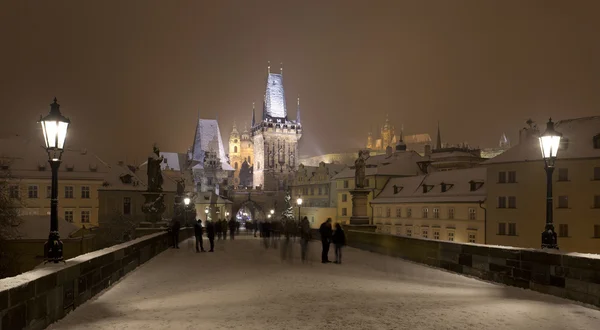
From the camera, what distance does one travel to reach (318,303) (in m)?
9.83

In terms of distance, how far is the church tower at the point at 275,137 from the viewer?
13788 cm

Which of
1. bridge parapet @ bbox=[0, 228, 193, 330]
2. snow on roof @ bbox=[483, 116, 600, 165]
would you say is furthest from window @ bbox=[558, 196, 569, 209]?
bridge parapet @ bbox=[0, 228, 193, 330]

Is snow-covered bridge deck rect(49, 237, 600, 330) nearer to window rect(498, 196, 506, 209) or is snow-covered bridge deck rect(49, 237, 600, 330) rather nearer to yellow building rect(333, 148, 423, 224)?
window rect(498, 196, 506, 209)

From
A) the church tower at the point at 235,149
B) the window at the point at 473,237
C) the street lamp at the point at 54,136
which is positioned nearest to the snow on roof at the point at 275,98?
the church tower at the point at 235,149

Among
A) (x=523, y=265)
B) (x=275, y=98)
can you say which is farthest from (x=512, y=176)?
(x=275, y=98)

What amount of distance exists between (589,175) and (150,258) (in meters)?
37.8

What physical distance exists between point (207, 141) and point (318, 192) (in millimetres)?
57113

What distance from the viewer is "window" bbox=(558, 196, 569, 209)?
146ft

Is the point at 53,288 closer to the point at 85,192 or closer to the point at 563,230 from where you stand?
the point at 563,230

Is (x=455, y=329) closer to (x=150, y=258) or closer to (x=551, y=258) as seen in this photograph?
(x=551, y=258)

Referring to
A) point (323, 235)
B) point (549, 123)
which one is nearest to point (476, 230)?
point (323, 235)

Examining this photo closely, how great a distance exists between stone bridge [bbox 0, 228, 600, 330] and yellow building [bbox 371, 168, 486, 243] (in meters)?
36.3

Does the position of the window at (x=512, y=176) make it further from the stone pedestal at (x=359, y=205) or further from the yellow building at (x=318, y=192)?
the yellow building at (x=318, y=192)

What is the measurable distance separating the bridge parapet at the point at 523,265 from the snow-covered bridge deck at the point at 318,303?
291mm
